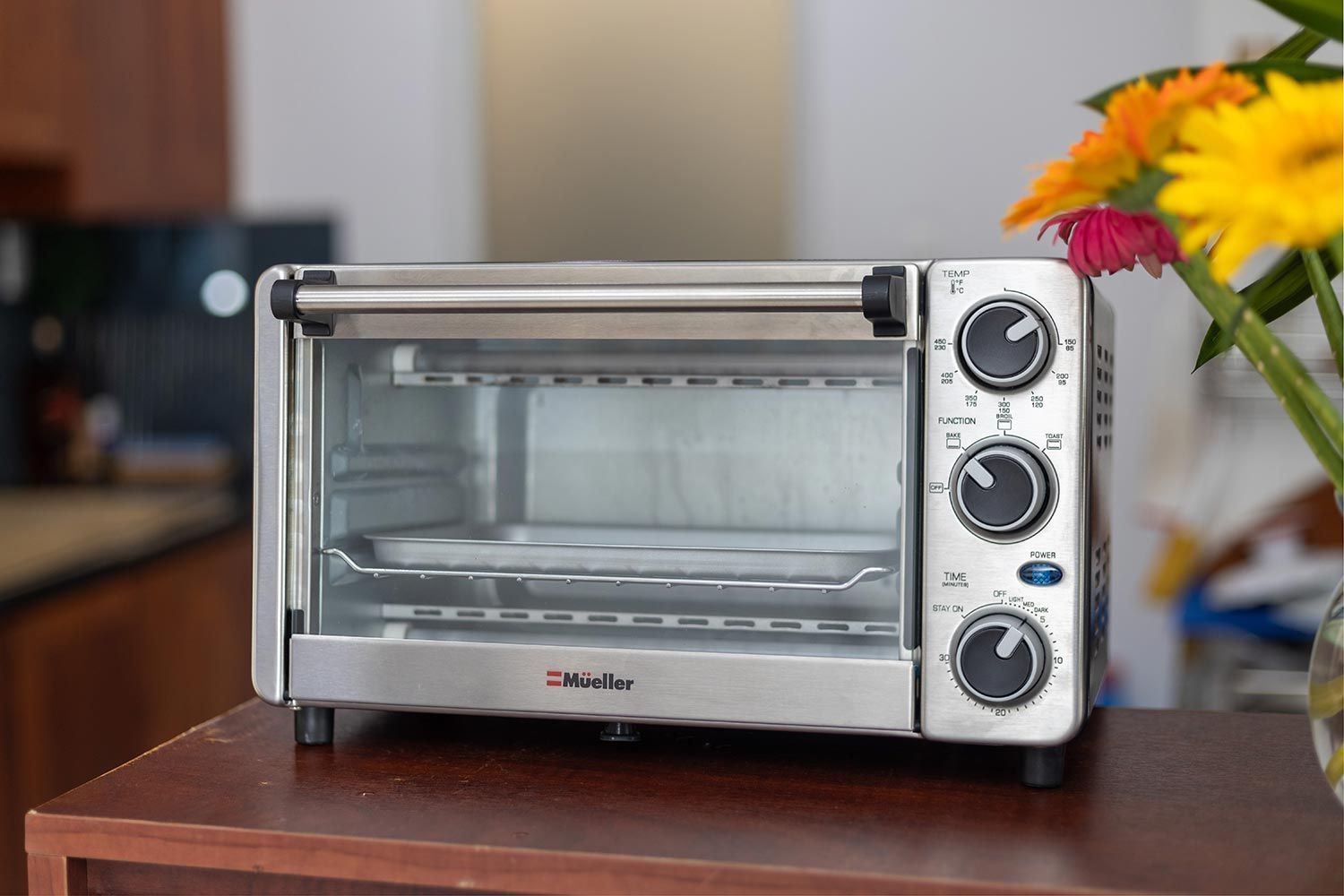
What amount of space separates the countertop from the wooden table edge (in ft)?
3.83

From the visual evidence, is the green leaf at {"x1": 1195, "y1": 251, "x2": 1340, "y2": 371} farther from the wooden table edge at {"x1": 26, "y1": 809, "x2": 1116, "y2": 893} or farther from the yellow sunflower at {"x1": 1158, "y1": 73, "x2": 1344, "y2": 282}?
the wooden table edge at {"x1": 26, "y1": 809, "x2": 1116, "y2": 893}

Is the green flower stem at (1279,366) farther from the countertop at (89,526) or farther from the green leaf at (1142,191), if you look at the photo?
the countertop at (89,526)

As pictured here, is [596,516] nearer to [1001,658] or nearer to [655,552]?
[655,552]

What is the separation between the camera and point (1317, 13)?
22.6 inches

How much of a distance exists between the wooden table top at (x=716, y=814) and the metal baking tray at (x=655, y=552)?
0.11 meters

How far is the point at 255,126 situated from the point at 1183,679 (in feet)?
6.83

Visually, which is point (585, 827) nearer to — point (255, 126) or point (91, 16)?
point (91, 16)

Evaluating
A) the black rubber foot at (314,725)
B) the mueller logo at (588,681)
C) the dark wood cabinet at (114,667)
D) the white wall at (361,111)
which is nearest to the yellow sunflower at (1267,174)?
the mueller logo at (588,681)

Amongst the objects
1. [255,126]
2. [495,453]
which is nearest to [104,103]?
[255,126]

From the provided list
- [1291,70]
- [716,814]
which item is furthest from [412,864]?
[1291,70]

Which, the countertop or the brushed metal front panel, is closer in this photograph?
the brushed metal front panel

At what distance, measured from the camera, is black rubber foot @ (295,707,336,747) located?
79 centimetres

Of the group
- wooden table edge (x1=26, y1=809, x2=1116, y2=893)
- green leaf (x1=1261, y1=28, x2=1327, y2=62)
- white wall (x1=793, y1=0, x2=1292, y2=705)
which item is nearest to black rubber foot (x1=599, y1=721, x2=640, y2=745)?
wooden table edge (x1=26, y1=809, x2=1116, y2=893)

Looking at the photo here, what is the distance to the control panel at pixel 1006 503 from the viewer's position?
678 mm
